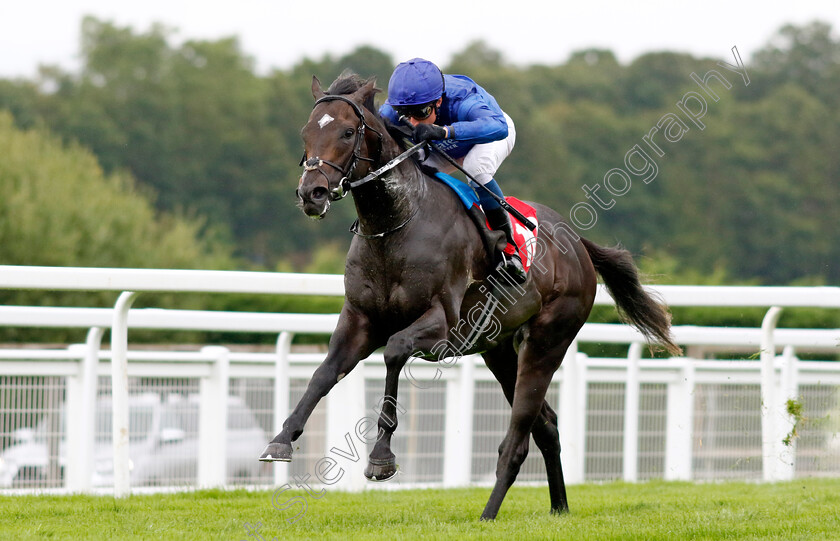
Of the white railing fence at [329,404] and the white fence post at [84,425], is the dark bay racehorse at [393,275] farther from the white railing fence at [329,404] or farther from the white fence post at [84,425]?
the white fence post at [84,425]

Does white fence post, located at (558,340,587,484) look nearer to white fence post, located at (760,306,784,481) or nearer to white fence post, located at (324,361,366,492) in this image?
white fence post, located at (760,306,784,481)

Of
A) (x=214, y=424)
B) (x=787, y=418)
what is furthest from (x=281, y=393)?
(x=787, y=418)

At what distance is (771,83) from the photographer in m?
58.3

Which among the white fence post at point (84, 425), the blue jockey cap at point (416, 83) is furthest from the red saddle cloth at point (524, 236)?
the white fence post at point (84, 425)

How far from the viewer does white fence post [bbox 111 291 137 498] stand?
530 cm

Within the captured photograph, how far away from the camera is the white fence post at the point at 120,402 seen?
5301mm

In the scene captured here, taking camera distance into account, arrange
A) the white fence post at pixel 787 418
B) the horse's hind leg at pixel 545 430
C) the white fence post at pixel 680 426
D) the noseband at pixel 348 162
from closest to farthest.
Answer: the noseband at pixel 348 162, the horse's hind leg at pixel 545 430, the white fence post at pixel 787 418, the white fence post at pixel 680 426

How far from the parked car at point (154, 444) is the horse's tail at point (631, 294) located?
2.50 m

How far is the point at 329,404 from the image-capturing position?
6.70m

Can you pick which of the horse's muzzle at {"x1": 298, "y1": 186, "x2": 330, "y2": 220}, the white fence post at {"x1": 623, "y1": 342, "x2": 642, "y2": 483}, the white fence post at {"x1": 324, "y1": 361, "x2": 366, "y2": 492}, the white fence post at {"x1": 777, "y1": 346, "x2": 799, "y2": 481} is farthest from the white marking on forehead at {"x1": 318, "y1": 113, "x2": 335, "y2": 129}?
the white fence post at {"x1": 623, "y1": 342, "x2": 642, "y2": 483}

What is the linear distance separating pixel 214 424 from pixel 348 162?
250 cm

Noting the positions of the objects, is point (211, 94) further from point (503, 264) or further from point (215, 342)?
point (503, 264)

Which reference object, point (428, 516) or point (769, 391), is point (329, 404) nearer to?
point (428, 516)

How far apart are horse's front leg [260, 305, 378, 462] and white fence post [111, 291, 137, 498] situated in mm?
1332
